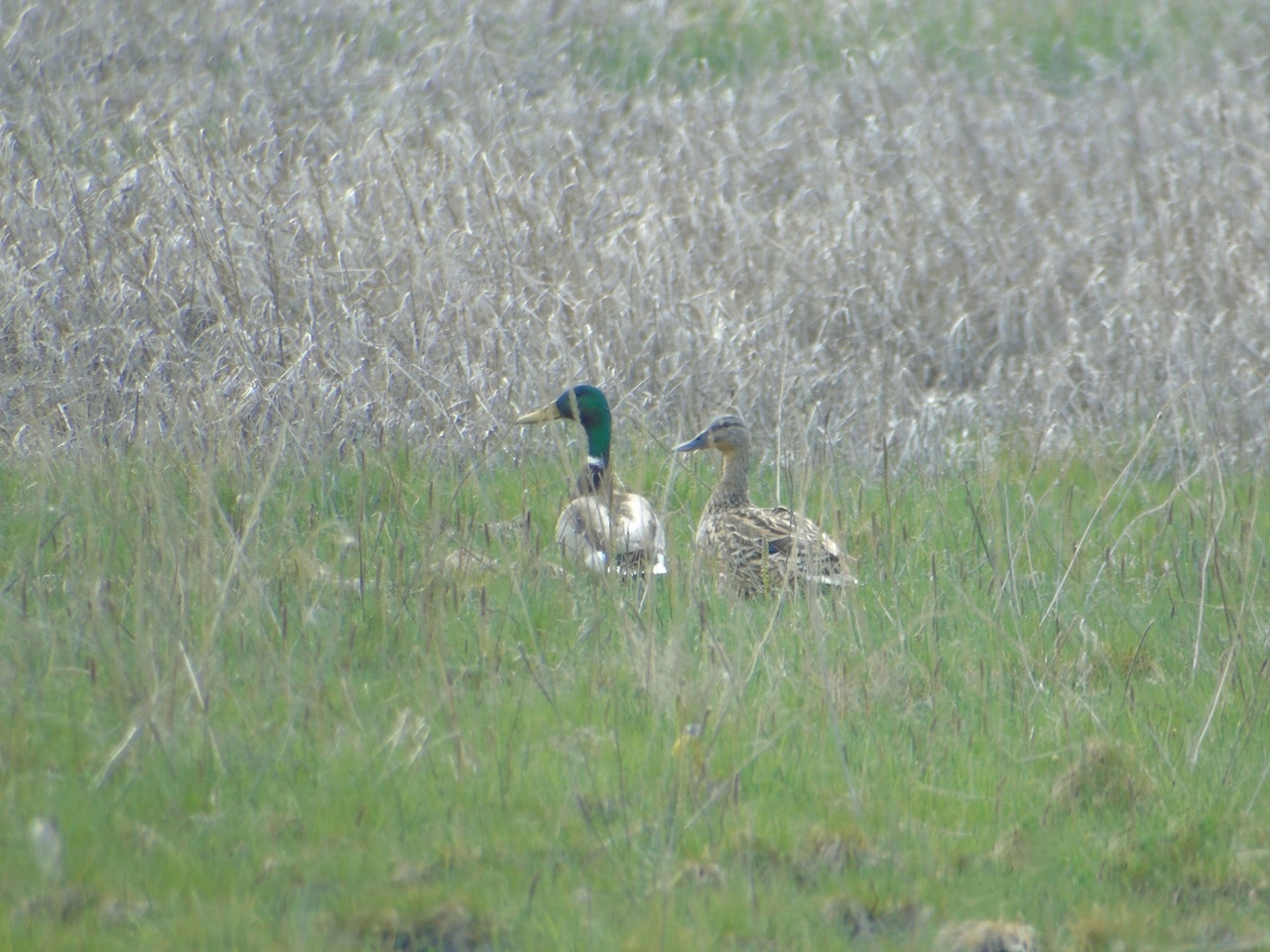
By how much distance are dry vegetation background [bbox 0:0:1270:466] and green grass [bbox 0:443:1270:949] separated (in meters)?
1.06

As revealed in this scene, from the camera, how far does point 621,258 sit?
29.9ft

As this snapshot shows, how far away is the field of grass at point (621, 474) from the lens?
3.66m

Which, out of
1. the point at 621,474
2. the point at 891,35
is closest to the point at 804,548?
the point at 621,474

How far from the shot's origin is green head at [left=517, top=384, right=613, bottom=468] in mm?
6965

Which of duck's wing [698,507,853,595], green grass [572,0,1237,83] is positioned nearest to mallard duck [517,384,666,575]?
duck's wing [698,507,853,595]

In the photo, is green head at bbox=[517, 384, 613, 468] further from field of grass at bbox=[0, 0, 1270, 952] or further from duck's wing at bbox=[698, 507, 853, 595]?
duck's wing at bbox=[698, 507, 853, 595]

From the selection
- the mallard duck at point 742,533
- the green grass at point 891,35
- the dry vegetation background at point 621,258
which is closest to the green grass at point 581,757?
A: the mallard duck at point 742,533

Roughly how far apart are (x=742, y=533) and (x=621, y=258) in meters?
3.15

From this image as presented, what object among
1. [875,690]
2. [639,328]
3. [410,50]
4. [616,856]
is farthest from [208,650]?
[410,50]

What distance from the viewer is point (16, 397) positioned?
24.4ft

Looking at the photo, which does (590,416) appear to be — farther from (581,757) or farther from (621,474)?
(581,757)

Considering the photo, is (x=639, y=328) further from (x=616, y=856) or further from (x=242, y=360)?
(x=616, y=856)

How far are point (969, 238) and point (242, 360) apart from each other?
4708mm

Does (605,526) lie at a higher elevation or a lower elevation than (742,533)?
higher
